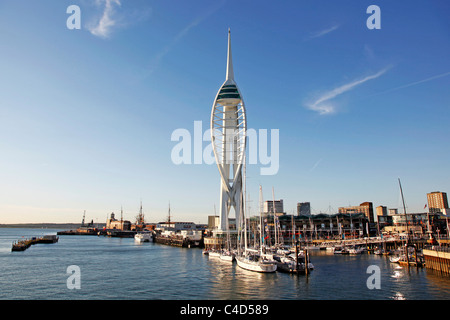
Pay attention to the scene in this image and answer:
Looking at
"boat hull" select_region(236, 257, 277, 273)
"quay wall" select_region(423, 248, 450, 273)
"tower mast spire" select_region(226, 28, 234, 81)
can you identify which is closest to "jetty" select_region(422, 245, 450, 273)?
"quay wall" select_region(423, 248, 450, 273)

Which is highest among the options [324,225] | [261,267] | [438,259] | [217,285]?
[324,225]

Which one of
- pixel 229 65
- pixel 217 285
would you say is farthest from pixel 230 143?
pixel 217 285

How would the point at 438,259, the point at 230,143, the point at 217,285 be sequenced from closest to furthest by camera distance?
the point at 217,285 < the point at 438,259 < the point at 230,143

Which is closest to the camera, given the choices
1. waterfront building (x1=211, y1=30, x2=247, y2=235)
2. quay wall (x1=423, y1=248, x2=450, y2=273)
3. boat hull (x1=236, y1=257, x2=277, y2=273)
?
quay wall (x1=423, y1=248, x2=450, y2=273)

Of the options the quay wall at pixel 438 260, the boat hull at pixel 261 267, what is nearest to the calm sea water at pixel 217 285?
the boat hull at pixel 261 267

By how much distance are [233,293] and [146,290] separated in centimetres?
1000

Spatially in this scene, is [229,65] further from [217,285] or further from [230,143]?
[217,285]

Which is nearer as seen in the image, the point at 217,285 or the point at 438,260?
the point at 217,285

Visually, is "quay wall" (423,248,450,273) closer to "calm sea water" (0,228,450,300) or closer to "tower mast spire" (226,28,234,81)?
"calm sea water" (0,228,450,300)

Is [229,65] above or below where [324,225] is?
above

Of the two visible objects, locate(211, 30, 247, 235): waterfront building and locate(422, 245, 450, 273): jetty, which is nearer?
locate(422, 245, 450, 273): jetty
